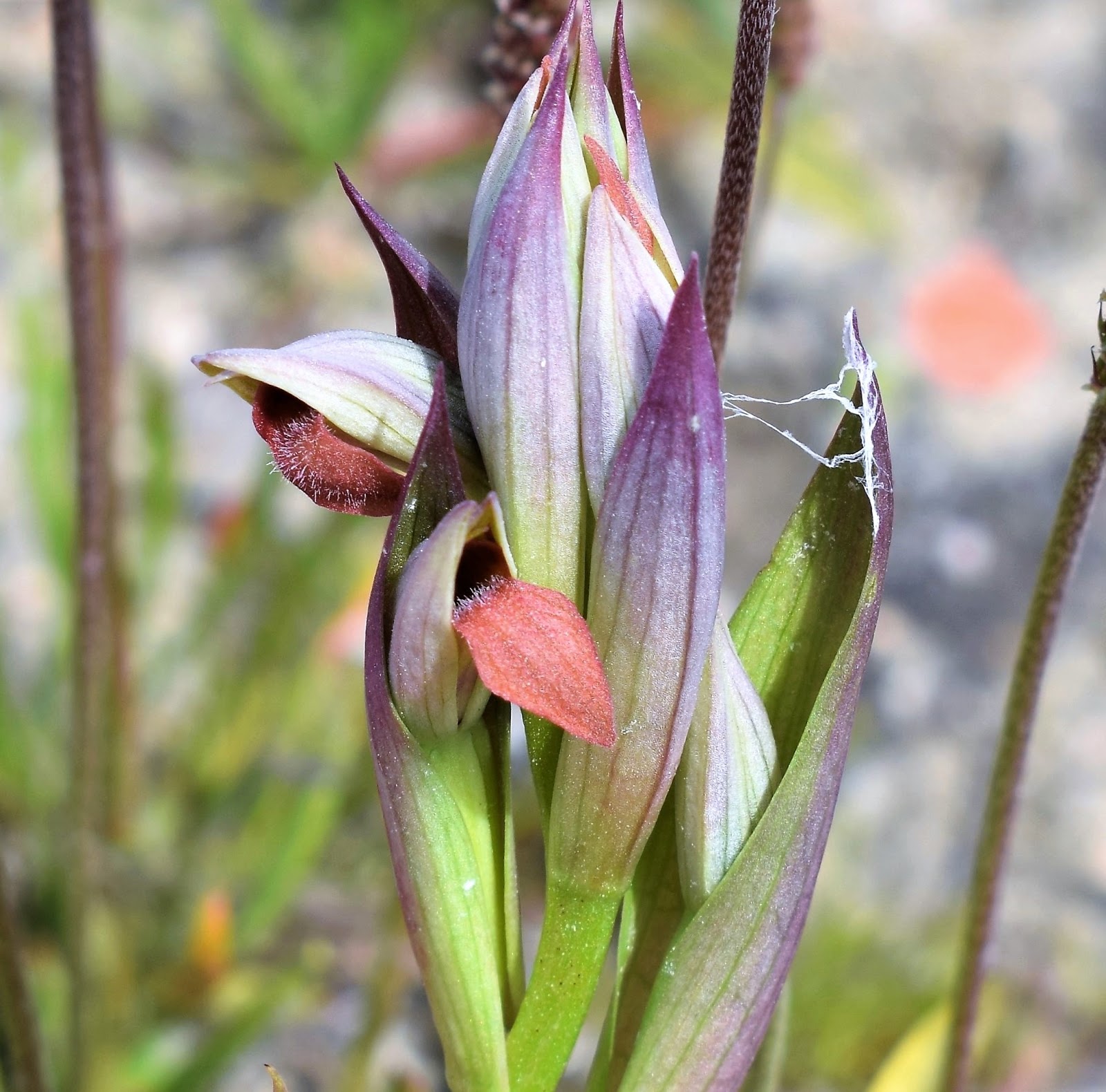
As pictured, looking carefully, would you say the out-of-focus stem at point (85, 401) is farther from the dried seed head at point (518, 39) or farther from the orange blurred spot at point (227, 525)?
the orange blurred spot at point (227, 525)

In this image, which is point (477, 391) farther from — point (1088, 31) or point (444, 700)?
point (1088, 31)

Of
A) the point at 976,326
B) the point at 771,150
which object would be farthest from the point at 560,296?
the point at 976,326

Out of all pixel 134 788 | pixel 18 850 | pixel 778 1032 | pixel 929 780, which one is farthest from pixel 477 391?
pixel 929 780

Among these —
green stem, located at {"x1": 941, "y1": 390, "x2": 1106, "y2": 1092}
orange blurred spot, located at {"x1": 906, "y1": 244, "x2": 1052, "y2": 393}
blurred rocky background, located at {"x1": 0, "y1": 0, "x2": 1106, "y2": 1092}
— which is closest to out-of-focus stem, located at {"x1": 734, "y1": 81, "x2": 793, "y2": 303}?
blurred rocky background, located at {"x1": 0, "y1": 0, "x2": 1106, "y2": 1092}

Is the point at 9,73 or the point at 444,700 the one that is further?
Answer: the point at 9,73

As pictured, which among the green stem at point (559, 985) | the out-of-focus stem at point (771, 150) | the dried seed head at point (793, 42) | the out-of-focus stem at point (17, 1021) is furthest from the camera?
the out-of-focus stem at point (771, 150)

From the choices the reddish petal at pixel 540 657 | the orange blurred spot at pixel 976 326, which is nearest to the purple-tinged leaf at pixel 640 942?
the reddish petal at pixel 540 657
